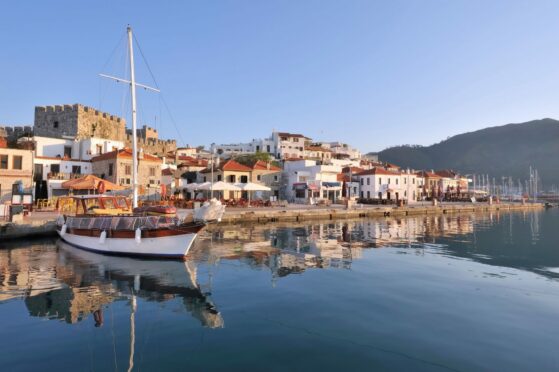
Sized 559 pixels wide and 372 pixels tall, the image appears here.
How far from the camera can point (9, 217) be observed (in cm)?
2516

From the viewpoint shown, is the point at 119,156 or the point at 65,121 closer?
the point at 119,156

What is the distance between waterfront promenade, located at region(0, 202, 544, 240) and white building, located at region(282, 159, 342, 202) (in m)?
11.6

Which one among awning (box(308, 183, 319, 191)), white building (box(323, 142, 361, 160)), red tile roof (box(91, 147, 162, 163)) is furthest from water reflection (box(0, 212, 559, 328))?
white building (box(323, 142, 361, 160))

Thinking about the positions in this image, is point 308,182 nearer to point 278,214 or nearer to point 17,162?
point 278,214

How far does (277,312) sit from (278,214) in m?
28.8

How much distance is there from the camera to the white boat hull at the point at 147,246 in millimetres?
17812

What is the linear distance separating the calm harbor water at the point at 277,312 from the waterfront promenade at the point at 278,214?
209 inches

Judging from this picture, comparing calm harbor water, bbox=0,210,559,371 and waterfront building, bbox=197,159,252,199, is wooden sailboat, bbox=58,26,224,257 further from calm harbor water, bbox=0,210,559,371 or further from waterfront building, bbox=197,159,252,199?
waterfront building, bbox=197,159,252,199

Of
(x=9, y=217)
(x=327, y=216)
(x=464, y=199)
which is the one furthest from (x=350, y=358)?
(x=464, y=199)

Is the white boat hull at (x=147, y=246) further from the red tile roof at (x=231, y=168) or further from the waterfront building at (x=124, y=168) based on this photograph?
→ the red tile roof at (x=231, y=168)

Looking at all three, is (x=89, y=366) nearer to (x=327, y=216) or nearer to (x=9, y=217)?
(x=9, y=217)

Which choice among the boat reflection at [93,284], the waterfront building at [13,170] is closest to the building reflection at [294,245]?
the boat reflection at [93,284]

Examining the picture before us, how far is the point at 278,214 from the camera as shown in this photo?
39.2m

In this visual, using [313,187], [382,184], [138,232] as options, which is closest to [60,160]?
[138,232]
